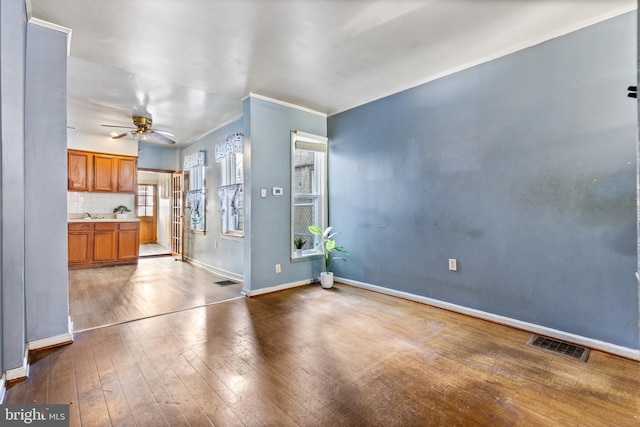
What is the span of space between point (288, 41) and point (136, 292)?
373 cm

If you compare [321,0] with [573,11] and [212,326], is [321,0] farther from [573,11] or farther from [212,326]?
[212,326]

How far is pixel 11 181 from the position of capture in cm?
192

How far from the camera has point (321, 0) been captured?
6.90ft

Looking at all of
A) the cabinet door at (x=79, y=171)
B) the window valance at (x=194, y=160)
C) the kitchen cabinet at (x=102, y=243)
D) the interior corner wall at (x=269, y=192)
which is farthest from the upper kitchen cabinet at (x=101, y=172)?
the interior corner wall at (x=269, y=192)

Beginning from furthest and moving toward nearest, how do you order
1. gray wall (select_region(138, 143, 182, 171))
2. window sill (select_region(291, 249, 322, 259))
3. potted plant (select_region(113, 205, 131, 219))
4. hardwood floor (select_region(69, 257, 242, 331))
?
gray wall (select_region(138, 143, 182, 171)), potted plant (select_region(113, 205, 131, 219)), window sill (select_region(291, 249, 322, 259)), hardwood floor (select_region(69, 257, 242, 331))

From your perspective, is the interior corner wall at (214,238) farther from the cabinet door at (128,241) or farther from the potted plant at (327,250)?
the potted plant at (327,250)

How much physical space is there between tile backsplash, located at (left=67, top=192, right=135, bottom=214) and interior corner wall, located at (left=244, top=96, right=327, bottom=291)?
13.9 feet

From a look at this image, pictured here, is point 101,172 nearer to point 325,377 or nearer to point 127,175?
point 127,175

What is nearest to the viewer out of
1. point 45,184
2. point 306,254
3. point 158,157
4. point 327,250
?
point 45,184

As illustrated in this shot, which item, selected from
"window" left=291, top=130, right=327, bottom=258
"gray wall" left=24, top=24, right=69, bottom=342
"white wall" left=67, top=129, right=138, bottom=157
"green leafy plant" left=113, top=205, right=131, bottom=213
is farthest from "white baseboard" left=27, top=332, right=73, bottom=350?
"white wall" left=67, top=129, right=138, bottom=157

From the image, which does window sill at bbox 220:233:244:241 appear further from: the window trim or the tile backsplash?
the tile backsplash

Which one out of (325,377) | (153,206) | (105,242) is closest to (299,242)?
(325,377)

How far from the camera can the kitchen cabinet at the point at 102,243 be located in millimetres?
5552

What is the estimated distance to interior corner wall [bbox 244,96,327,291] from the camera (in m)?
3.87
